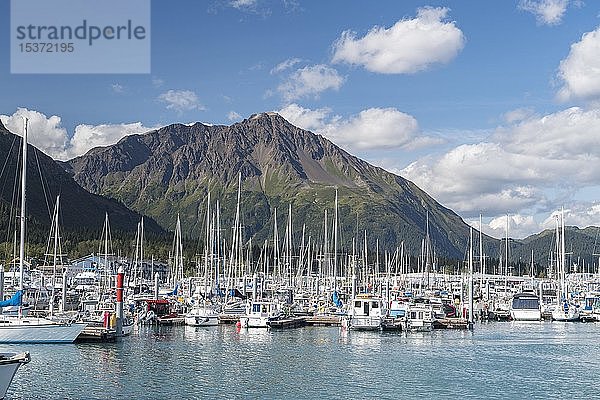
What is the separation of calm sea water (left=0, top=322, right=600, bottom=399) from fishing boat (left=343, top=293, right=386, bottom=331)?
1740 millimetres

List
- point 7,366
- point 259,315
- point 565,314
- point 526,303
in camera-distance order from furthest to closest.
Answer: point 526,303
point 565,314
point 259,315
point 7,366

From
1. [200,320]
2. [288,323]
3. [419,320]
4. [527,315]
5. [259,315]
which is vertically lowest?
[527,315]

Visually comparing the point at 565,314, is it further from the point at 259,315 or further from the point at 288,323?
the point at 259,315

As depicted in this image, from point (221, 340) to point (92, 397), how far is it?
3849 centimetres

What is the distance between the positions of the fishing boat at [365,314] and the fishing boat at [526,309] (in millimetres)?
39058

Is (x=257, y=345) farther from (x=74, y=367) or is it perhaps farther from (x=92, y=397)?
(x=92, y=397)

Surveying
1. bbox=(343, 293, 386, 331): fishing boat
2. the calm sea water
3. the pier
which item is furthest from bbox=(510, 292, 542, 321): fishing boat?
the pier

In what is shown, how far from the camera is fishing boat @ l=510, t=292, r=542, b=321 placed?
129 metres

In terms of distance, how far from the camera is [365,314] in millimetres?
96688

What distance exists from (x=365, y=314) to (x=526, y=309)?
141ft

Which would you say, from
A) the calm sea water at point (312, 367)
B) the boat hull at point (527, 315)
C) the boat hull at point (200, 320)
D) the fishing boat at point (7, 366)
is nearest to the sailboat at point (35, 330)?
the calm sea water at point (312, 367)

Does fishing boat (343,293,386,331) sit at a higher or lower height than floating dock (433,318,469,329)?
higher

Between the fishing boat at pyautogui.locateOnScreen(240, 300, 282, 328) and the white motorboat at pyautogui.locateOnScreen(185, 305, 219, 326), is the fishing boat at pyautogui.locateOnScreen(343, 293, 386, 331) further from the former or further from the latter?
the white motorboat at pyautogui.locateOnScreen(185, 305, 219, 326)

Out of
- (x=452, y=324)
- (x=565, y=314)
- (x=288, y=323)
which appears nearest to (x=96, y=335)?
(x=288, y=323)
